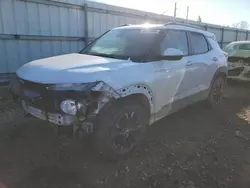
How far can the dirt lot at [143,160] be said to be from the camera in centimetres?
253

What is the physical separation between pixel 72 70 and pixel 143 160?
1.56m

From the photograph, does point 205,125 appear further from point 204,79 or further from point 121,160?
point 121,160

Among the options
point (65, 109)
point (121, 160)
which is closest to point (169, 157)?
point (121, 160)

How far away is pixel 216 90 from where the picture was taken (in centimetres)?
510

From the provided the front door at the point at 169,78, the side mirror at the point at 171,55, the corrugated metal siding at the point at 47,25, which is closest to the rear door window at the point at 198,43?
the front door at the point at 169,78

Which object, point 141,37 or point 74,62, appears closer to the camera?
point 74,62

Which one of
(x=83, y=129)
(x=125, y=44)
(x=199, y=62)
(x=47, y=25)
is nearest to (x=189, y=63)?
(x=199, y=62)

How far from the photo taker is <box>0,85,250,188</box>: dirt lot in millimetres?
2531

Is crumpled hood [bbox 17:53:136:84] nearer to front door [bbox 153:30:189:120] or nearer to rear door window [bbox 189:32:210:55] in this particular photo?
front door [bbox 153:30:189:120]

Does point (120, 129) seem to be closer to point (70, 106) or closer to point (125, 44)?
point (70, 106)

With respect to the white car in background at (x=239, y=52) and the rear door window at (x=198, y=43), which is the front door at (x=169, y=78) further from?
the white car in background at (x=239, y=52)

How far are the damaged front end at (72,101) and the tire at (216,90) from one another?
123 inches

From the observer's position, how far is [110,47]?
12.0ft

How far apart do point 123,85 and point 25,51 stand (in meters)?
4.49
